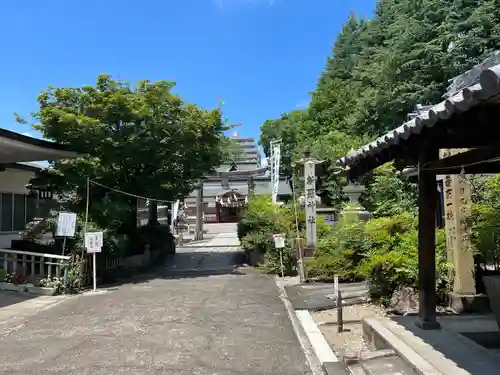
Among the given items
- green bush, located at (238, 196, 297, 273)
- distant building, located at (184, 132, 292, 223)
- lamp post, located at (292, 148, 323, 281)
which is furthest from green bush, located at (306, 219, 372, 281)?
distant building, located at (184, 132, 292, 223)

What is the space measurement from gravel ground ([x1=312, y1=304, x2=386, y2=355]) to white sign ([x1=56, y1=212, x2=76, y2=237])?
743cm

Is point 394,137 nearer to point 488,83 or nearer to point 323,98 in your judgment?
point 488,83

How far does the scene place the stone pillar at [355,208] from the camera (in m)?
17.0

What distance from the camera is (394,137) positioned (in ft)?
16.0

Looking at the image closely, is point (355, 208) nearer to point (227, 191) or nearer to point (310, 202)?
point (310, 202)

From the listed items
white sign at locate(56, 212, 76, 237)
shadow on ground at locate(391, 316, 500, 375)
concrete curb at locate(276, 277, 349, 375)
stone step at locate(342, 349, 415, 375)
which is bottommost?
concrete curb at locate(276, 277, 349, 375)

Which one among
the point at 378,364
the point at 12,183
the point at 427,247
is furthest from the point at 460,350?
the point at 12,183

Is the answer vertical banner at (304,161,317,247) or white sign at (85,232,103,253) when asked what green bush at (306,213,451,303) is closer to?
vertical banner at (304,161,317,247)

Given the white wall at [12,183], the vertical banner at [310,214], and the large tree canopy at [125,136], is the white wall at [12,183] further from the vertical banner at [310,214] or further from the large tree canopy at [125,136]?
the vertical banner at [310,214]

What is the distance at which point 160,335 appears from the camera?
308 inches

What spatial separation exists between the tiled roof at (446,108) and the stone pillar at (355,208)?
11176 millimetres

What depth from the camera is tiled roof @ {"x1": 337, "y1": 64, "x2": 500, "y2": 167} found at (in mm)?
2791

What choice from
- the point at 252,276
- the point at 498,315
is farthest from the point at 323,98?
the point at 498,315

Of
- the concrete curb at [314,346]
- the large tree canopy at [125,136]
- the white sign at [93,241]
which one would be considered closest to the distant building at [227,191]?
the large tree canopy at [125,136]
